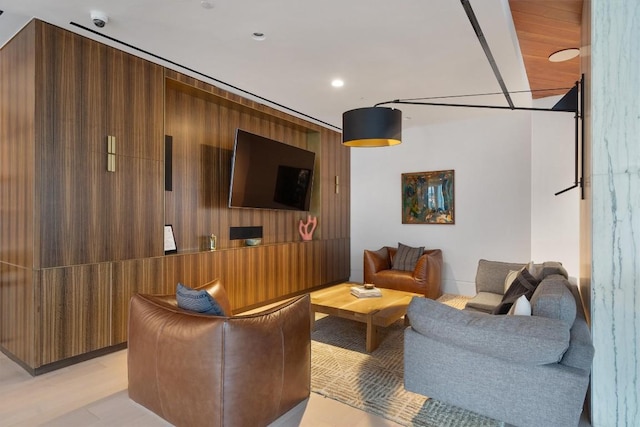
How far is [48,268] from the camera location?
2723 millimetres

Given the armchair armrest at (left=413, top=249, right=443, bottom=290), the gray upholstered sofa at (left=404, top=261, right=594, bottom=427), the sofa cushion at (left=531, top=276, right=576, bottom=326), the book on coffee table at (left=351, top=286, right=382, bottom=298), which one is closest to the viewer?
the gray upholstered sofa at (left=404, top=261, right=594, bottom=427)

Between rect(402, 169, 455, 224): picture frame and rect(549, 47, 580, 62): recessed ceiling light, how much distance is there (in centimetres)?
229

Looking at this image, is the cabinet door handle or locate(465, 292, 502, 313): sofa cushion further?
locate(465, 292, 502, 313): sofa cushion

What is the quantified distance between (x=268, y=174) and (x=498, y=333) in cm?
351

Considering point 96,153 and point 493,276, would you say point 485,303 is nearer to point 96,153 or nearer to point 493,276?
A: point 493,276

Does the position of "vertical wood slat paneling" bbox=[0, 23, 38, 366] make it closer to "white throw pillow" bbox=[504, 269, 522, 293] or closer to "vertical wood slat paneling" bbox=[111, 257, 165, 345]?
"vertical wood slat paneling" bbox=[111, 257, 165, 345]

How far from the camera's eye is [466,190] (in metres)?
5.50

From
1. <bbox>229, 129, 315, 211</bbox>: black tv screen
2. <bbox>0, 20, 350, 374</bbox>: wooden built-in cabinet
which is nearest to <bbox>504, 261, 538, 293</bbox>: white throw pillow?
<bbox>229, 129, 315, 211</bbox>: black tv screen

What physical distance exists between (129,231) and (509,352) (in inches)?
121

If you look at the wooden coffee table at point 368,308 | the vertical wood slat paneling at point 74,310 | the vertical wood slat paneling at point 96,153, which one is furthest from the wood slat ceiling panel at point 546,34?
the vertical wood slat paneling at point 74,310

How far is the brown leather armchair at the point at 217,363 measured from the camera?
182 centimetres

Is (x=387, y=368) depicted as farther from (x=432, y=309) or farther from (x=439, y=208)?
(x=439, y=208)

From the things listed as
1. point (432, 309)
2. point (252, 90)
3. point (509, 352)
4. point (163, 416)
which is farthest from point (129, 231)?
point (509, 352)

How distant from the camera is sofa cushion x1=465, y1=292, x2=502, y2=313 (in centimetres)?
335
